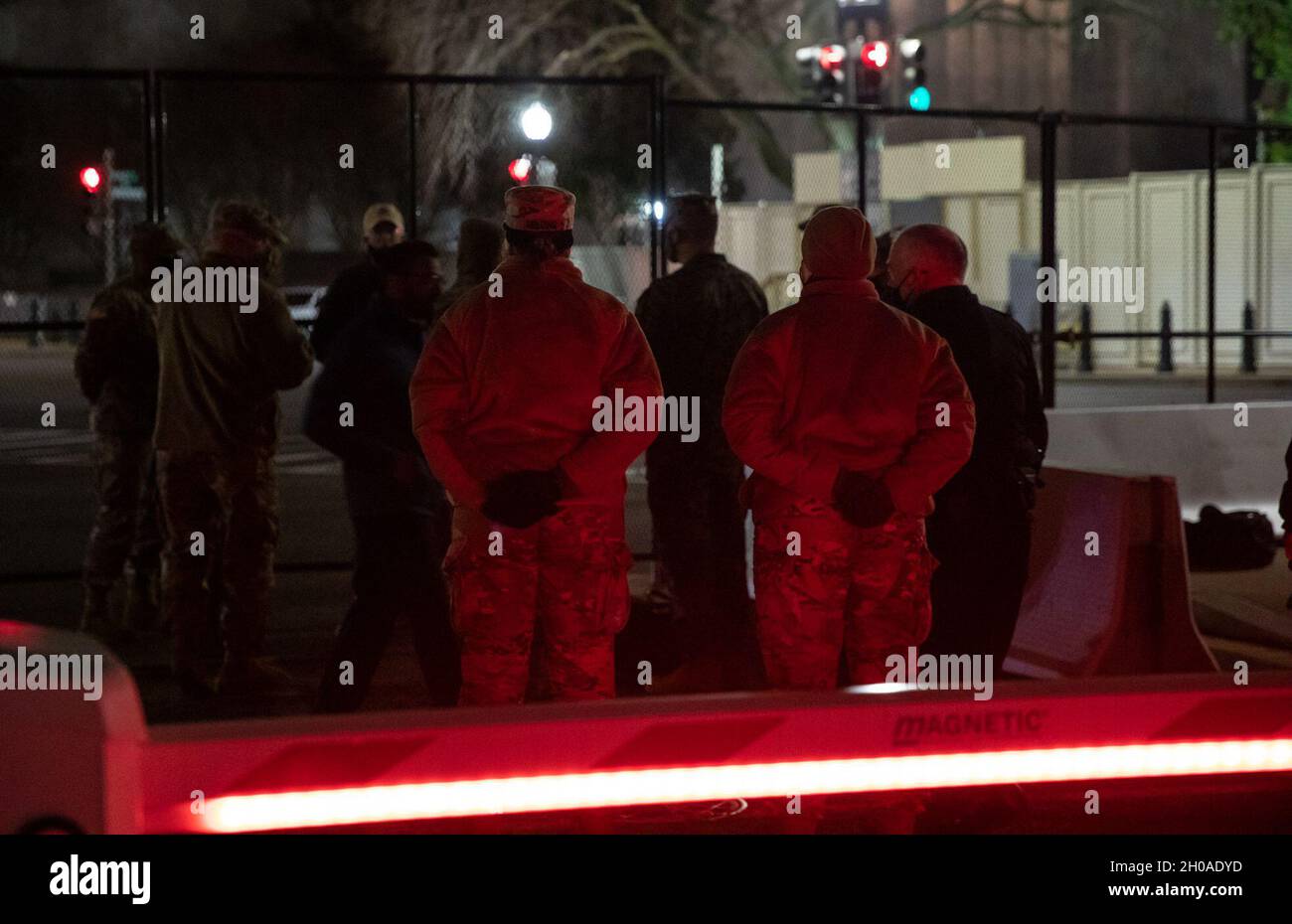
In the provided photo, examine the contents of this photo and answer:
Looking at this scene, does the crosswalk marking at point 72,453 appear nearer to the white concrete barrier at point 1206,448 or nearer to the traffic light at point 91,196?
the traffic light at point 91,196

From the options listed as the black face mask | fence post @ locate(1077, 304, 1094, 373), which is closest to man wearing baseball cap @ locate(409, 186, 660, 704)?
the black face mask

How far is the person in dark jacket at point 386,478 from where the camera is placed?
697 cm

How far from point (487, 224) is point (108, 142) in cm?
3945

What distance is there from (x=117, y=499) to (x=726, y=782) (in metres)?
5.88

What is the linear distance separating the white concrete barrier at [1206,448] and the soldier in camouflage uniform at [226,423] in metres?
7.30

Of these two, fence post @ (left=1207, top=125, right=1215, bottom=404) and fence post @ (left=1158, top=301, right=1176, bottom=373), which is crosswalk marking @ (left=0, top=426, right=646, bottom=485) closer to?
fence post @ (left=1207, top=125, right=1215, bottom=404)

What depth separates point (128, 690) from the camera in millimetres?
3912

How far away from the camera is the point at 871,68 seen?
69.3 feet

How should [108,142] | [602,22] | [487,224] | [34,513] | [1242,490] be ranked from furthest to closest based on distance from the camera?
1. [108,142]
2. [602,22]
3. [34,513]
4. [1242,490]
5. [487,224]

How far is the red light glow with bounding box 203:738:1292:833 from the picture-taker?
3939 mm

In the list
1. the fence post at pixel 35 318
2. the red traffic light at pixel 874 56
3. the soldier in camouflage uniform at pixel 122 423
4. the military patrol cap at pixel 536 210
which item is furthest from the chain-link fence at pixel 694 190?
the military patrol cap at pixel 536 210

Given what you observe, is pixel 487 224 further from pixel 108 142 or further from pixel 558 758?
pixel 108 142
